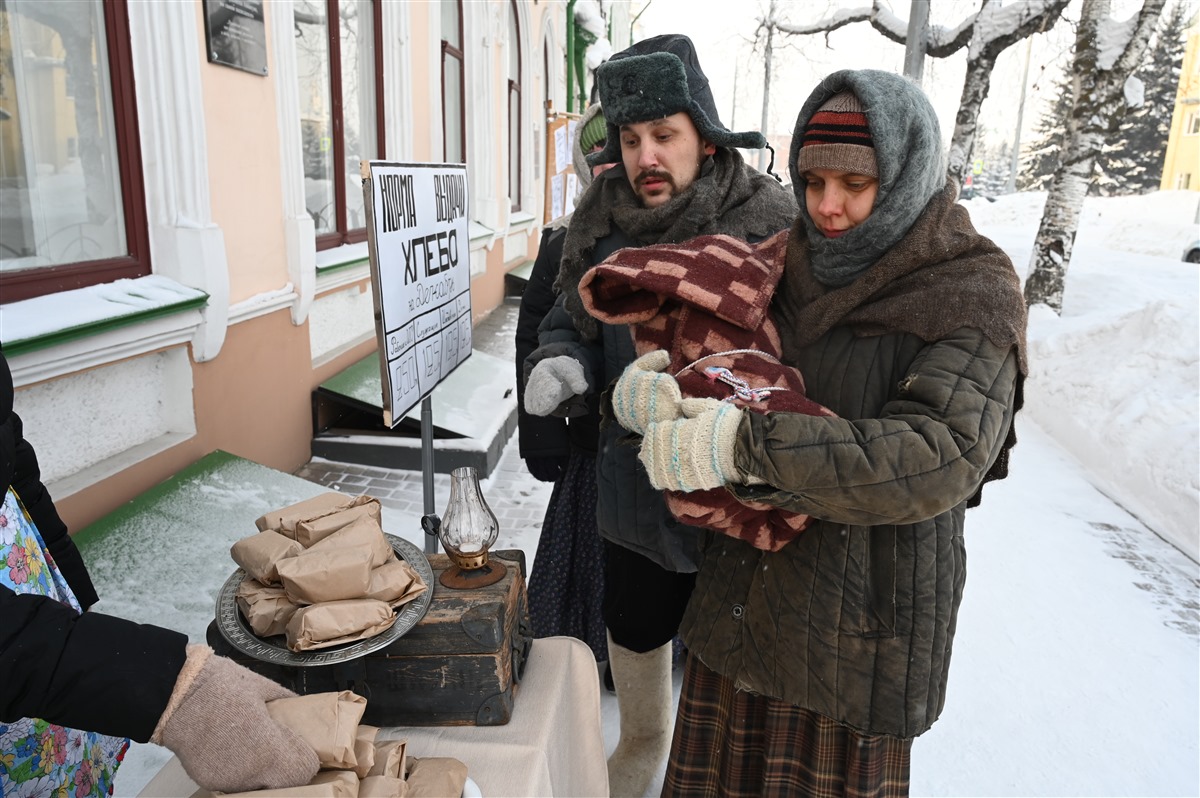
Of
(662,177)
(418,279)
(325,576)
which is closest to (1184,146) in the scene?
(662,177)

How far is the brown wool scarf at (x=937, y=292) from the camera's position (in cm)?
120

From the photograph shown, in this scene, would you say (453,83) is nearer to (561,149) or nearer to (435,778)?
(561,149)

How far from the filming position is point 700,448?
1153mm

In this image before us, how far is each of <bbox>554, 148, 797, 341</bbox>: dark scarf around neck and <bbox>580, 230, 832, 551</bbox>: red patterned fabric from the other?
0.39m

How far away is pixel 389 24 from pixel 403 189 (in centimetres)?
388

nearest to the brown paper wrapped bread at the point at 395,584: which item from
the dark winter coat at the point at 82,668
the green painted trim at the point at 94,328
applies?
the dark winter coat at the point at 82,668

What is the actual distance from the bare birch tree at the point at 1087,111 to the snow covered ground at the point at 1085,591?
4.30 ft

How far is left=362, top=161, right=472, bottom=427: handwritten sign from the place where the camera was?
213cm

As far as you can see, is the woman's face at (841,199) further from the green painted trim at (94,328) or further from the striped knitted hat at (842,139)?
the green painted trim at (94,328)

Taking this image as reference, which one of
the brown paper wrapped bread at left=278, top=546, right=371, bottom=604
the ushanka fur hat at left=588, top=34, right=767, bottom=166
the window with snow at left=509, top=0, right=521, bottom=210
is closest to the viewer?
the brown paper wrapped bread at left=278, top=546, right=371, bottom=604

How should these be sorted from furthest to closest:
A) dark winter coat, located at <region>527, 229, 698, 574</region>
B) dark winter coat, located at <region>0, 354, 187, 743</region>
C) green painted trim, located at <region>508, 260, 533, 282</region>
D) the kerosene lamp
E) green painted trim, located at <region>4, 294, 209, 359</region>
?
green painted trim, located at <region>508, 260, 533, 282</region>
green painted trim, located at <region>4, 294, 209, 359</region>
dark winter coat, located at <region>527, 229, 698, 574</region>
the kerosene lamp
dark winter coat, located at <region>0, 354, 187, 743</region>

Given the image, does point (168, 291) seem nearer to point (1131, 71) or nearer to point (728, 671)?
point (728, 671)

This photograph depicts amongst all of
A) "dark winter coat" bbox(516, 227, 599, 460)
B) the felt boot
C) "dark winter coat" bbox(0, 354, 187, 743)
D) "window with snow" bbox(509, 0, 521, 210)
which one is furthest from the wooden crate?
"window with snow" bbox(509, 0, 521, 210)

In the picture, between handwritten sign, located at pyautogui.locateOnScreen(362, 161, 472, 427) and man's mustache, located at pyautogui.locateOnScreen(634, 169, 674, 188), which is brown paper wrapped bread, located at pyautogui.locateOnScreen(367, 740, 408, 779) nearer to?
handwritten sign, located at pyautogui.locateOnScreen(362, 161, 472, 427)
